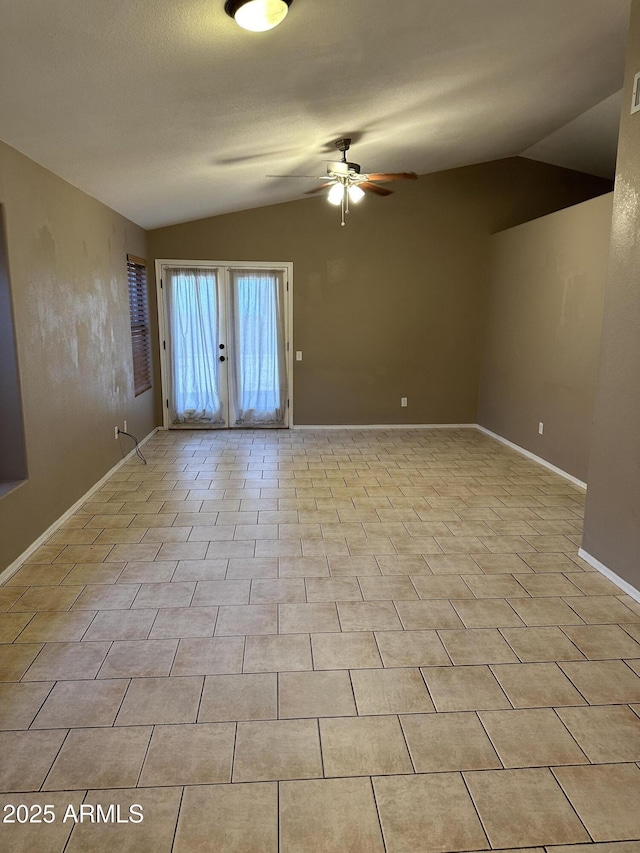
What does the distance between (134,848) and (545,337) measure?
5099 mm

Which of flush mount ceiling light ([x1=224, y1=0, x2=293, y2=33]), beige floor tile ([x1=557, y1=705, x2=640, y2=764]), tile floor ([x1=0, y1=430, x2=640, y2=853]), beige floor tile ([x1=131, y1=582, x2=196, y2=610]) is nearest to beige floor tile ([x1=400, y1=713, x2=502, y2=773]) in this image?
tile floor ([x1=0, y1=430, x2=640, y2=853])

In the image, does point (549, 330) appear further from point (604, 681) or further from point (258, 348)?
point (604, 681)

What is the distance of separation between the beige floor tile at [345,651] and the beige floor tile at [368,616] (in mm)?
70

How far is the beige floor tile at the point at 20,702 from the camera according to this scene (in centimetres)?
191

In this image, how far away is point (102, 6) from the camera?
6.43ft

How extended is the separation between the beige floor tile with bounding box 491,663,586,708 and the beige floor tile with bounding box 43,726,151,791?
1.38 m

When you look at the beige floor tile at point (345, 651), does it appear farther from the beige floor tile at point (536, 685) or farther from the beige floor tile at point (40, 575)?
the beige floor tile at point (40, 575)

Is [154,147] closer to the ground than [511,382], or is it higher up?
higher up

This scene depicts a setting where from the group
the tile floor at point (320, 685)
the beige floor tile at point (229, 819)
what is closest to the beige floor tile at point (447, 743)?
the tile floor at point (320, 685)

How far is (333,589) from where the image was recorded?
2.87 m

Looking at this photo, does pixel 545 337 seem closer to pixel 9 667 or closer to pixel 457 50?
pixel 457 50

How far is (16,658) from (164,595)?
724 mm

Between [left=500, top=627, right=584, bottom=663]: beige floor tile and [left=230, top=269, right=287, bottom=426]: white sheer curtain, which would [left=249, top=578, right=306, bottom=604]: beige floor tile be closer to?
[left=500, top=627, right=584, bottom=663]: beige floor tile

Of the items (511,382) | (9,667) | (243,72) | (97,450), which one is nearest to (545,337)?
(511,382)
